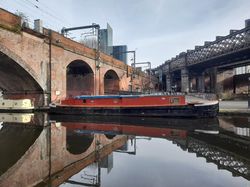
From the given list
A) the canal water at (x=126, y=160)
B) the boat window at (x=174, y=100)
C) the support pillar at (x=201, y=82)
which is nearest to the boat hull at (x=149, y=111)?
the boat window at (x=174, y=100)

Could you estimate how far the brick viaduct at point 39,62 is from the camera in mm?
18062

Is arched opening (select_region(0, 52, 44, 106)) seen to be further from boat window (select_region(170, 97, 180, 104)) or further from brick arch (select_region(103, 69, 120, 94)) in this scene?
brick arch (select_region(103, 69, 120, 94))

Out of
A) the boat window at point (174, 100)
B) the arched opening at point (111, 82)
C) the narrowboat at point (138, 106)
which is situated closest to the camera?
the narrowboat at point (138, 106)

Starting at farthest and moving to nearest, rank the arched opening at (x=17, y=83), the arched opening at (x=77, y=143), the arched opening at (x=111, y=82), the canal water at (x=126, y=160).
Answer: the arched opening at (x=111, y=82), the arched opening at (x=17, y=83), the arched opening at (x=77, y=143), the canal water at (x=126, y=160)

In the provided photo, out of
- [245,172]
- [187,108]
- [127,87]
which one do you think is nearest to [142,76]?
[127,87]

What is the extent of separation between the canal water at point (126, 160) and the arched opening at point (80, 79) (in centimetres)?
1967

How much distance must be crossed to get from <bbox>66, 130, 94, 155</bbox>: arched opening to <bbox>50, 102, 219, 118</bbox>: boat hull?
7.77 meters

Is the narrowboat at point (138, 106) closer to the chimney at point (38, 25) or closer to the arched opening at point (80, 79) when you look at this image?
the chimney at point (38, 25)

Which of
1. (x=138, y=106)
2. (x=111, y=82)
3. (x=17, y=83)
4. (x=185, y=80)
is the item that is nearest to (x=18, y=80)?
(x=17, y=83)

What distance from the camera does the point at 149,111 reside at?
57.1ft

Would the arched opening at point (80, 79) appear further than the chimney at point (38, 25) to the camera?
Yes

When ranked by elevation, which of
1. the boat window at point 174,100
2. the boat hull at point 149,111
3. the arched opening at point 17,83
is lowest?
the boat hull at point 149,111

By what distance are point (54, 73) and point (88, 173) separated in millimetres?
17648

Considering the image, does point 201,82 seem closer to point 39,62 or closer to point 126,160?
point 39,62
